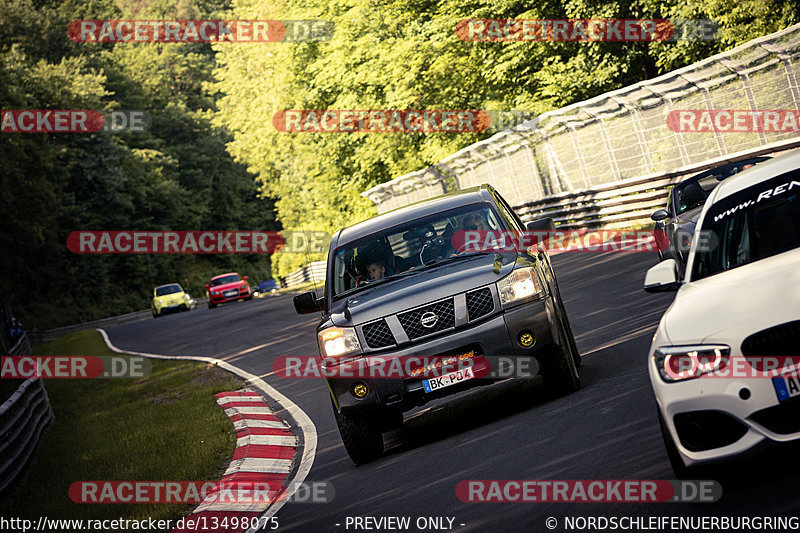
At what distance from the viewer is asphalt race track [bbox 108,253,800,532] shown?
5332 millimetres

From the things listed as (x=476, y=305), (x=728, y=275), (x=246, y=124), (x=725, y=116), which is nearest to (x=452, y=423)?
(x=476, y=305)

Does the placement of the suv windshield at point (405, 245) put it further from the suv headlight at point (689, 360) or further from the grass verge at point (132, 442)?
the suv headlight at point (689, 360)

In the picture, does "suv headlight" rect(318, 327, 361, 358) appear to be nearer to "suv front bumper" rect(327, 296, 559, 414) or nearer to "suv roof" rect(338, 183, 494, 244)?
"suv front bumper" rect(327, 296, 559, 414)

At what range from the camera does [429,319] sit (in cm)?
804

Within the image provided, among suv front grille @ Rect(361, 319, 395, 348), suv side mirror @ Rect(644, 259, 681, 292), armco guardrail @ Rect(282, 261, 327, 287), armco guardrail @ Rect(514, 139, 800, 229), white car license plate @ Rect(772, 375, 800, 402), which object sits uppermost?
suv side mirror @ Rect(644, 259, 681, 292)

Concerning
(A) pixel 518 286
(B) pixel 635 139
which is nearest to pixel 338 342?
(A) pixel 518 286

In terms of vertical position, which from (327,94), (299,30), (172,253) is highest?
(299,30)

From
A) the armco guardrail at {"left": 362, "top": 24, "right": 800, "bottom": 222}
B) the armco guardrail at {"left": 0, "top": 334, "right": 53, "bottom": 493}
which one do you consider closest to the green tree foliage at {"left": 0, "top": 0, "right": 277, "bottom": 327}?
the armco guardrail at {"left": 362, "top": 24, "right": 800, "bottom": 222}

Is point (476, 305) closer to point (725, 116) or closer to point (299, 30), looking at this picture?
point (725, 116)

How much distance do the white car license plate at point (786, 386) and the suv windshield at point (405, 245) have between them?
14.7ft

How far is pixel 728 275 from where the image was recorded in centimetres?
564

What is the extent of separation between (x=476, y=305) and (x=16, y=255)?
56643 mm

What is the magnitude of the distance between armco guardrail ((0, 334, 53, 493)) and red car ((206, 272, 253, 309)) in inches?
1370

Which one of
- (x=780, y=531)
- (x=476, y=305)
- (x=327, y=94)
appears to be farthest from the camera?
→ (x=327, y=94)
